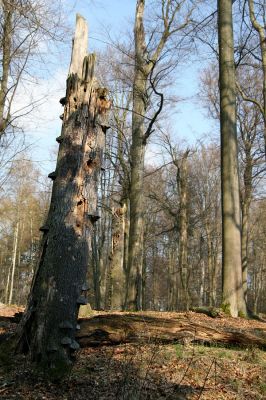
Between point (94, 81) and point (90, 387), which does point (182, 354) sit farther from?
point (94, 81)

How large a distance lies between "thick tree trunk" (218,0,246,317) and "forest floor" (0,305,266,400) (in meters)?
3.65

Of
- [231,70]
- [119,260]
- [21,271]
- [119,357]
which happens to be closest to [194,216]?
[119,260]

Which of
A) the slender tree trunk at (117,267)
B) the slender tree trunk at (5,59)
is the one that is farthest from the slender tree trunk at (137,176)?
the slender tree trunk at (5,59)

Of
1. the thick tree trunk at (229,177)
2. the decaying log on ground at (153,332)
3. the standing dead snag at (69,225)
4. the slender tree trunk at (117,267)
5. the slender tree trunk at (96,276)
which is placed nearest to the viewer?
the standing dead snag at (69,225)

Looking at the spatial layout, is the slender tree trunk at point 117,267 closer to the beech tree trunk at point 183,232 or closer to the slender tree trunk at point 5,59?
the slender tree trunk at point 5,59

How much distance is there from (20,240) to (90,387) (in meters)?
29.1

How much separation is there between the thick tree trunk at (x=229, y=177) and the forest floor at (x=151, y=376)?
12.0ft

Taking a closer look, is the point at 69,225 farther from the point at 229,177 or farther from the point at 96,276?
the point at 96,276

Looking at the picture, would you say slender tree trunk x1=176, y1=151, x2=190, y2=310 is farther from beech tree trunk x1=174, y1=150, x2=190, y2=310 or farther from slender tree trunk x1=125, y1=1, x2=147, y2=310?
slender tree trunk x1=125, y1=1, x2=147, y2=310

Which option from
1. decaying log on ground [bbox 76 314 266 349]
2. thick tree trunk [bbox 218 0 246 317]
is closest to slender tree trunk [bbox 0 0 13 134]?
thick tree trunk [bbox 218 0 246 317]

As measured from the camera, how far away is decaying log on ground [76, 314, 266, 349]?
18.3 feet

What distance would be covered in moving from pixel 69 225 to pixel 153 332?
2.08 meters

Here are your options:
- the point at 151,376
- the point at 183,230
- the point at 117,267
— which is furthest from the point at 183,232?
the point at 151,376

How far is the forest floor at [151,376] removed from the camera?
13.0 ft
